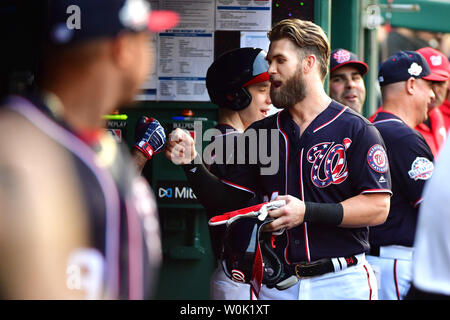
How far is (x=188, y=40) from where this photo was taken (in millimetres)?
4500

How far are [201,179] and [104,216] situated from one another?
1.81 m

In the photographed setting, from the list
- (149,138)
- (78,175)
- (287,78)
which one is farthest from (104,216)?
(149,138)

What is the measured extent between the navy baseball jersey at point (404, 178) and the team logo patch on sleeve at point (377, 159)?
765 millimetres

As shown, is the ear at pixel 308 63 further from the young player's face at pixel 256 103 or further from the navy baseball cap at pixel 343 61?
the navy baseball cap at pixel 343 61

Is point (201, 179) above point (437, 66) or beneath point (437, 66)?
beneath

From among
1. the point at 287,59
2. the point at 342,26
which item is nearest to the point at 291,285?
the point at 287,59

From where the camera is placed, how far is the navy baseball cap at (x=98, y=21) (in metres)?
1.59

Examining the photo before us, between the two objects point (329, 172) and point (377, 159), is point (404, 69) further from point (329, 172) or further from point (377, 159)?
point (329, 172)

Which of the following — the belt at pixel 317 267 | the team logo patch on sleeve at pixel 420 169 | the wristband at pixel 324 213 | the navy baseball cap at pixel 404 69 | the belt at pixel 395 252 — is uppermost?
the navy baseball cap at pixel 404 69

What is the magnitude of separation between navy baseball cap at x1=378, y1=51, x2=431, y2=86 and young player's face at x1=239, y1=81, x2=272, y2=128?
0.84m

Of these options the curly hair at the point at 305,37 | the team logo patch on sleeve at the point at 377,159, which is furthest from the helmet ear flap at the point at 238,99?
the team logo patch on sleeve at the point at 377,159

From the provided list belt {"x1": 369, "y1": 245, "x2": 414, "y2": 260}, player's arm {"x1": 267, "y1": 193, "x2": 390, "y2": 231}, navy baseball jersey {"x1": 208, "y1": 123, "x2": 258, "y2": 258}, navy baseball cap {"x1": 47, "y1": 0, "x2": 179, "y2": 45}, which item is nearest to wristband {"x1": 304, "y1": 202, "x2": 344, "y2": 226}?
player's arm {"x1": 267, "y1": 193, "x2": 390, "y2": 231}

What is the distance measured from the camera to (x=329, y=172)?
307 centimetres
